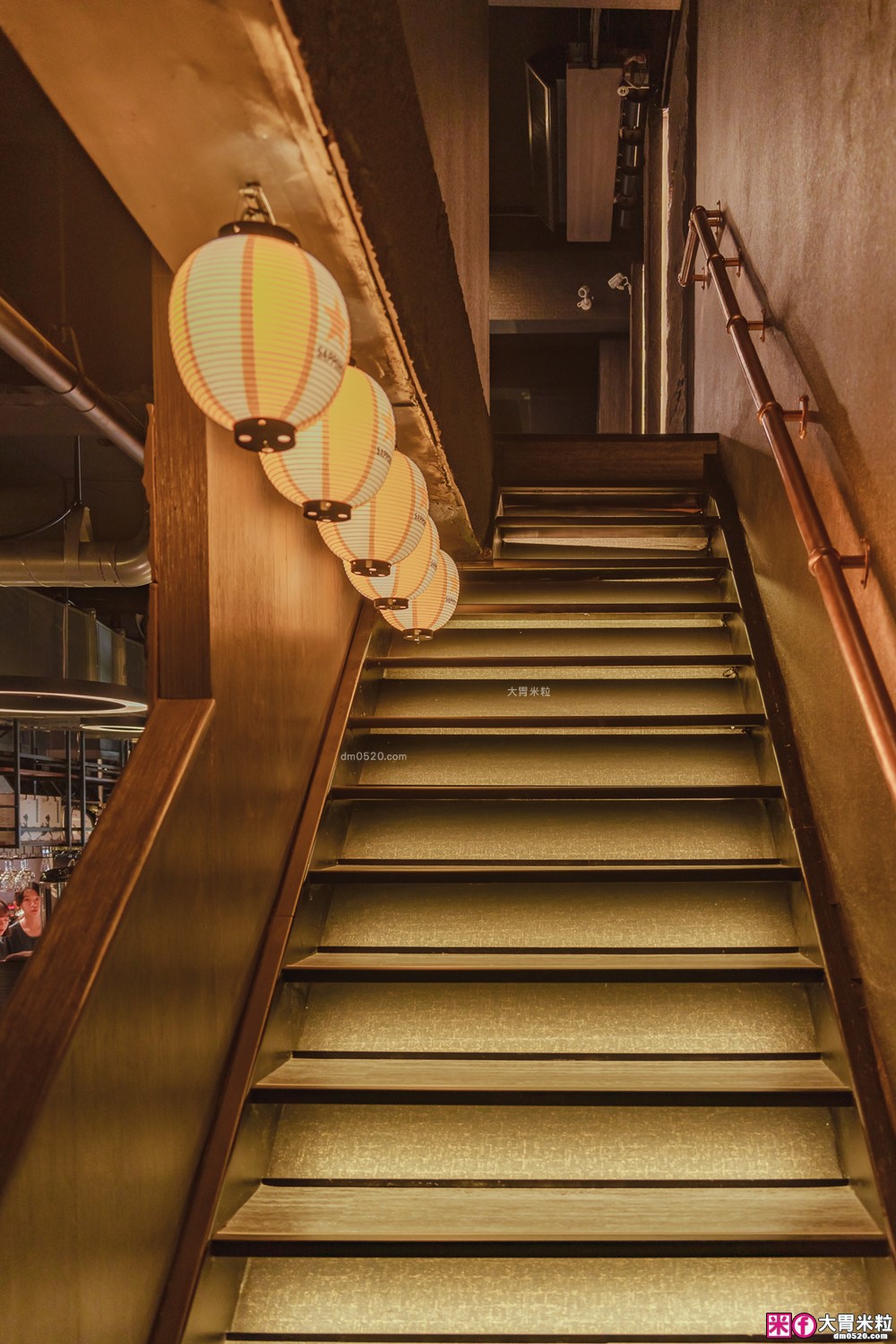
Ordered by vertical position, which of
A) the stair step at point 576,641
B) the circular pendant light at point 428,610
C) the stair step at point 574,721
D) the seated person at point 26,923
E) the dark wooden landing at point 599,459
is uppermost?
the dark wooden landing at point 599,459

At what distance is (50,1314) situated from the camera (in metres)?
1.46

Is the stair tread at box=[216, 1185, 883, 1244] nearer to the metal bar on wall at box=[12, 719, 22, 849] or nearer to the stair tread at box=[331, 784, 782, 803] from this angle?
the stair tread at box=[331, 784, 782, 803]

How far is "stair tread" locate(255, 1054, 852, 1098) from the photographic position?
226 cm

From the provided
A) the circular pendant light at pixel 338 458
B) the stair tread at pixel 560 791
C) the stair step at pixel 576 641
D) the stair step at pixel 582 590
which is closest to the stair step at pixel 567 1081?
the stair tread at pixel 560 791

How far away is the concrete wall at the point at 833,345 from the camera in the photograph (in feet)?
7.54

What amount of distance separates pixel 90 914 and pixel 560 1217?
1.22m

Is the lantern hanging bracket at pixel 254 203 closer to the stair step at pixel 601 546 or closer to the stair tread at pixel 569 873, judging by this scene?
the stair tread at pixel 569 873

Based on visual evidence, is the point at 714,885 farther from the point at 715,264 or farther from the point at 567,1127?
the point at 715,264

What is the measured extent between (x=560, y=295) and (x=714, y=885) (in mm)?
Result: 10861

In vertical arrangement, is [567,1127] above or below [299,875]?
below

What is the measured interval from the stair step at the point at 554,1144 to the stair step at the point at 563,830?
35.1 inches

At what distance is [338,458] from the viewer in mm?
2357

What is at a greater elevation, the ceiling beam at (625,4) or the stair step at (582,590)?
the ceiling beam at (625,4)

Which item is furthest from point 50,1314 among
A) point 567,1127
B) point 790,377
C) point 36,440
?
point 36,440
